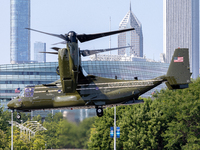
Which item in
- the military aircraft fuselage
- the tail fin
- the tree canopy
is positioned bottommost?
the tree canopy

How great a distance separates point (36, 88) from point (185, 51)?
788 inches

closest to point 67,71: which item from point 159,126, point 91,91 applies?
point 91,91

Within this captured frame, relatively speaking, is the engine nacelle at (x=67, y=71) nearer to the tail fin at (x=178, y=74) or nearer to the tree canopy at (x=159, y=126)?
the tail fin at (x=178, y=74)

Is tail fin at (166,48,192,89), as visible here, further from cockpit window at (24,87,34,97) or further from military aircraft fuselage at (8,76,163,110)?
cockpit window at (24,87,34,97)

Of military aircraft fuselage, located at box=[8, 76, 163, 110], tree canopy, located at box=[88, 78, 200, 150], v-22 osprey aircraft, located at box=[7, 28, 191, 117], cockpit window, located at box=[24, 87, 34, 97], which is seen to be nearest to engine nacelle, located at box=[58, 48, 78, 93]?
v-22 osprey aircraft, located at box=[7, 28, 191, 117]

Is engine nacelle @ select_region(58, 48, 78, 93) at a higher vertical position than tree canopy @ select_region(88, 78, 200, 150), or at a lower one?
higher

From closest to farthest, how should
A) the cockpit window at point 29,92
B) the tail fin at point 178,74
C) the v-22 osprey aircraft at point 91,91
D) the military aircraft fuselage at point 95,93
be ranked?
the v-22 osprey aircraft at point 91,91 < the military aircraft fuselage at point 95,93 < the tail fin at point 178,74 < the cockpit window at point 29,92

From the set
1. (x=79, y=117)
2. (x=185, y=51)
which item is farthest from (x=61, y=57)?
(x=79, y=117)

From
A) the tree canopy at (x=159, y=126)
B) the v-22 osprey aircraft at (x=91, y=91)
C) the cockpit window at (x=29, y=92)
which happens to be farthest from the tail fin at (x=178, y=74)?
the tree canopy at (x=159, y=126)

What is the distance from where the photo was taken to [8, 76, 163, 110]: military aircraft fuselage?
52.0m

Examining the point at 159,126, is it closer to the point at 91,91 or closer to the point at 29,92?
the point at 91,91

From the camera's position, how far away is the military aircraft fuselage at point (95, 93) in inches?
Result: 2047

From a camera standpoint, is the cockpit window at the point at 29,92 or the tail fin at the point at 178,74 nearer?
the tail fin at the point at 178,74

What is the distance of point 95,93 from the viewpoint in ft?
171
